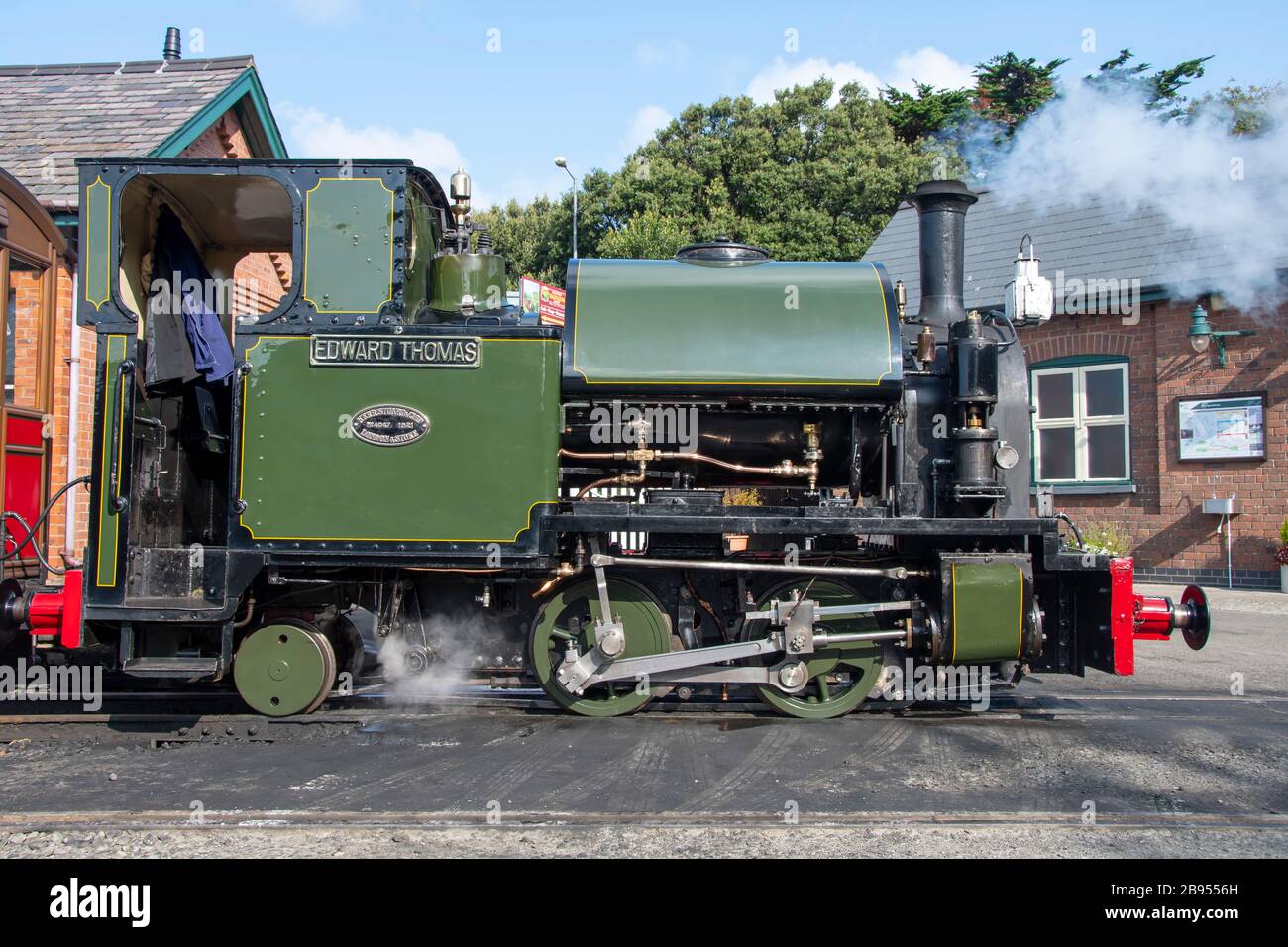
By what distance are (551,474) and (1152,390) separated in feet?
35.1

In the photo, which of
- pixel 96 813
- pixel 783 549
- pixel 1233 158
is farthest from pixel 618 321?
pixel 1233 158

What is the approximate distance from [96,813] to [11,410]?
367 centimetres

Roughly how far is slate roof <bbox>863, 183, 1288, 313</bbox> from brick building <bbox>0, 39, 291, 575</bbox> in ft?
28.3

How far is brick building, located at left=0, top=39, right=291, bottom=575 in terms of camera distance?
7.11 meters

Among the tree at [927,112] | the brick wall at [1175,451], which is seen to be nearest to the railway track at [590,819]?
the brick wall at [1175,451]

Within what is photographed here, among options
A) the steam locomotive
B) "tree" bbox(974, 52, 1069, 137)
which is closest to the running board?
the steam locomotive

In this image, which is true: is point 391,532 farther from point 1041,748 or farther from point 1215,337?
point 1215,337

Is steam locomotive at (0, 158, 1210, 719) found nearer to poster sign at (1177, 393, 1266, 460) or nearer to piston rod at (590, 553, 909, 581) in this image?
piston rod at (590, 553, 909, 581)

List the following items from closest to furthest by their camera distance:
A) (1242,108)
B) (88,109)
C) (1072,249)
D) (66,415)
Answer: (66,415) < (88,109) < (1072,249) < (1242,108)

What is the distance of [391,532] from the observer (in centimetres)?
528

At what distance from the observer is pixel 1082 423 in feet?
44.8

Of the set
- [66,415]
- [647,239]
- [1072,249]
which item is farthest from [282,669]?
[647,239]

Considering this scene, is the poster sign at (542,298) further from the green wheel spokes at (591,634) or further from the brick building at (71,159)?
the green wheel spokes at (591,634)

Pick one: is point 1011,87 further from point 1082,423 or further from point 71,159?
point 71,159
